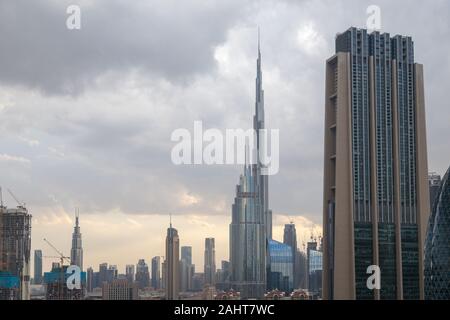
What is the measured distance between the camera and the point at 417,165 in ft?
581

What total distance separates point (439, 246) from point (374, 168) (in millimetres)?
53861

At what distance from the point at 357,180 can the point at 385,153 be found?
1257cm

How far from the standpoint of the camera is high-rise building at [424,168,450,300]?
377ft

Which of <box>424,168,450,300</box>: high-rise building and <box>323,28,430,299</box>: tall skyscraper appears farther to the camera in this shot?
<box>323,28,430,299</box>: tall skyscraper

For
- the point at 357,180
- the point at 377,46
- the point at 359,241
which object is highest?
the point at 377,46

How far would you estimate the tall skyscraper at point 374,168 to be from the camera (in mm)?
160875

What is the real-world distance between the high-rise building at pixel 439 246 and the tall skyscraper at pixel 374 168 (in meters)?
40.2

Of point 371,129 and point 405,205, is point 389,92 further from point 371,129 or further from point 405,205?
point 405,205

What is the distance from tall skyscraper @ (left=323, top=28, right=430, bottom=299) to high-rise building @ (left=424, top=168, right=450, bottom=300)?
40217 mm

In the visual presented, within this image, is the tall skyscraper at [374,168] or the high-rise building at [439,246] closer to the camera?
the high-rise building at [439,246]

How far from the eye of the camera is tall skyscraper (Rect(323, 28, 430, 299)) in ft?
528

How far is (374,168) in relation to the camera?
170 m

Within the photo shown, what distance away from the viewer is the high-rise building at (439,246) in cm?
11488
